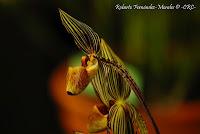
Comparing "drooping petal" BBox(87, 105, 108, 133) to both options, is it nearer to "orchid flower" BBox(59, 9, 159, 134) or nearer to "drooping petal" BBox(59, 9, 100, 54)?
"orchid flower" BBox(59, 9, 159, 134)

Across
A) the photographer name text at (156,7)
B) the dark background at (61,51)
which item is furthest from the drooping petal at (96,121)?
the photographer name text at (156,7)

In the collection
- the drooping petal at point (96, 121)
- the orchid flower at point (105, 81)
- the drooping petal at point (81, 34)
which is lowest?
the drooping petal at point (96, 121)

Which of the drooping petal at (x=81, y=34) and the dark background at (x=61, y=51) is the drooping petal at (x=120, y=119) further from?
the drooping petal at (x=81, y=34)

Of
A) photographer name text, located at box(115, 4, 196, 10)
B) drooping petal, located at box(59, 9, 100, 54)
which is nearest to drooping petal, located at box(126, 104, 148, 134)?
drooping petal, located at box(59, 9, 100, 54)

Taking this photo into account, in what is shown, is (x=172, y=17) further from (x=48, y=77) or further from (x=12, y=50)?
(x=12, y=50)

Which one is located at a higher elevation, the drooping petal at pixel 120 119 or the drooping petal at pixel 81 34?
the drooping petal at pixel 81 34
